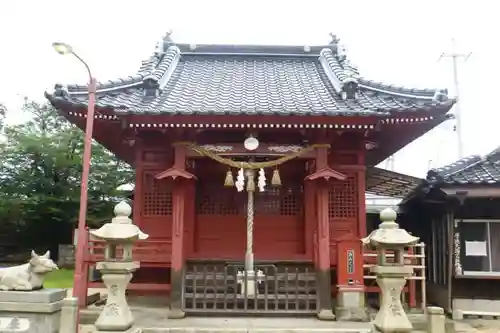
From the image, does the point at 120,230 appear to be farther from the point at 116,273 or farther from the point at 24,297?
the point at 24,297

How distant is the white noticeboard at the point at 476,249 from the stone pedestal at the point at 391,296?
4.75 meters

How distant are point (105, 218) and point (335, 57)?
1397cm

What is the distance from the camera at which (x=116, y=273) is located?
7699 millimetres

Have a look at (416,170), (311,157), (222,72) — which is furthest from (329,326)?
(416,170)

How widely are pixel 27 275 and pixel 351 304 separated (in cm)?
645

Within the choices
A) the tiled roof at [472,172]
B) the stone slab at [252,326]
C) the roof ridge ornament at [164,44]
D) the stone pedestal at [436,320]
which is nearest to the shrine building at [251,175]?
the stone slab at [252,326]

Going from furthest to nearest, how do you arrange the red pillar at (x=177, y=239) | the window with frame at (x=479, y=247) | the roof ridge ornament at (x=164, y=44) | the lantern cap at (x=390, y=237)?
the roof ridge ornament at (x=164, y=44) < the window with frame at (x=479, y=247) < the red pillar at (x=177, y=239) < the lantern cap at (x=390, y=237)

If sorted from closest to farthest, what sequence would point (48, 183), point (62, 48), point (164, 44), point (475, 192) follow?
point (62, 48), point (475, 192), point (164, 44), point (48, 183)

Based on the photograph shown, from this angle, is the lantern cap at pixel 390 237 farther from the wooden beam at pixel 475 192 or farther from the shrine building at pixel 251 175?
the wooden beam at pixel 475 192

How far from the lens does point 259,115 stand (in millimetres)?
10258

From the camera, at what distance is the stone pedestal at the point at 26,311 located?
741cm

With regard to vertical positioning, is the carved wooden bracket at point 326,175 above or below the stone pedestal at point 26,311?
above

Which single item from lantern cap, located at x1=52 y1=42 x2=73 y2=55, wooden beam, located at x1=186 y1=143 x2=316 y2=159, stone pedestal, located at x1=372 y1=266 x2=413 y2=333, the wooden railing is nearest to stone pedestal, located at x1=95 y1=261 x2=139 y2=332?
the wooden railing

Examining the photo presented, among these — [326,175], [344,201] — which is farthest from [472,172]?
[326,175]
